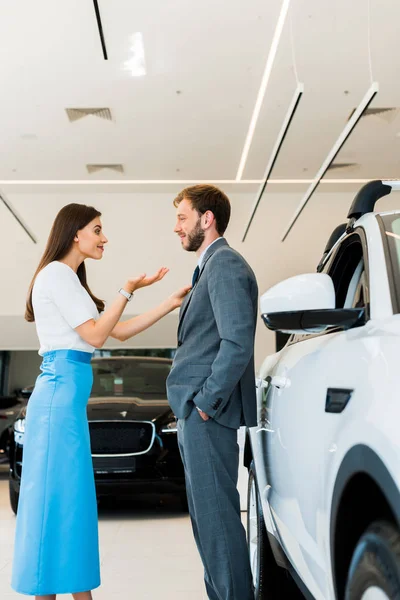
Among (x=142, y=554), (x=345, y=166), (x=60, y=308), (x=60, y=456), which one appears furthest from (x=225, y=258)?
(x=345, y=166)

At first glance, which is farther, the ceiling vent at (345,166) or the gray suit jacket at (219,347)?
the ceiling vent at (345,166)

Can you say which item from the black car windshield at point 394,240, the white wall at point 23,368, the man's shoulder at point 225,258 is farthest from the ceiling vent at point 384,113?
the black car windshield at point 394,240

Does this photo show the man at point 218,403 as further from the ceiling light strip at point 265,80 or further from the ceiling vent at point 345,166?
the ceiling vent at point 345,166

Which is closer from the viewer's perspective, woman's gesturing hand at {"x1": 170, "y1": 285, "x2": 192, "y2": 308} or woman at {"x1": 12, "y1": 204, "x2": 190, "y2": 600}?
woman at {"x1": 12, "y1": 204, "x2": 190, "y2": 600}

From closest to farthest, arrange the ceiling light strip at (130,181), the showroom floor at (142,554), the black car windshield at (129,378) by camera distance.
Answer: the showroom floor at (142,554) < the black car windshield at (129,378) < the ceiling light strip at (130,181)

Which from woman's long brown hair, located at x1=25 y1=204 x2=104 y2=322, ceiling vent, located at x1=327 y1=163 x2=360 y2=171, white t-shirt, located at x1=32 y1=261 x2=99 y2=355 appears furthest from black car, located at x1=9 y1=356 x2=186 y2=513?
ceiling vent, located at x1=327 y1=163 x2=360 y2=171

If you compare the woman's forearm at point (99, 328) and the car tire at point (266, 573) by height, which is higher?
the woman's forearm at point (99, 328)

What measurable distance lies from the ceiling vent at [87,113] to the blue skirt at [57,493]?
22.7 feet

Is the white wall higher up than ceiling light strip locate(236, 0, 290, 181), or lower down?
lower down

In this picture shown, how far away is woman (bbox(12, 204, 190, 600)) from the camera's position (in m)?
2.51

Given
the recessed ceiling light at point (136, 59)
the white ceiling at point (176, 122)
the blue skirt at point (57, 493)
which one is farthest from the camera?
the recessed ceiling light at point (136, 59)

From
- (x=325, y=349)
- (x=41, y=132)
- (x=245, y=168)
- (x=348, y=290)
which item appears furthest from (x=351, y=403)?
(x=245, y=168)

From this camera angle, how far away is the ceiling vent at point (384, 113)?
9.09 metres

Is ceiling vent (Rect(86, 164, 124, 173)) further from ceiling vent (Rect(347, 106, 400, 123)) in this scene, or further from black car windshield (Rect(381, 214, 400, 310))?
black car windshield (Rect(381, 214, 400, 310))
